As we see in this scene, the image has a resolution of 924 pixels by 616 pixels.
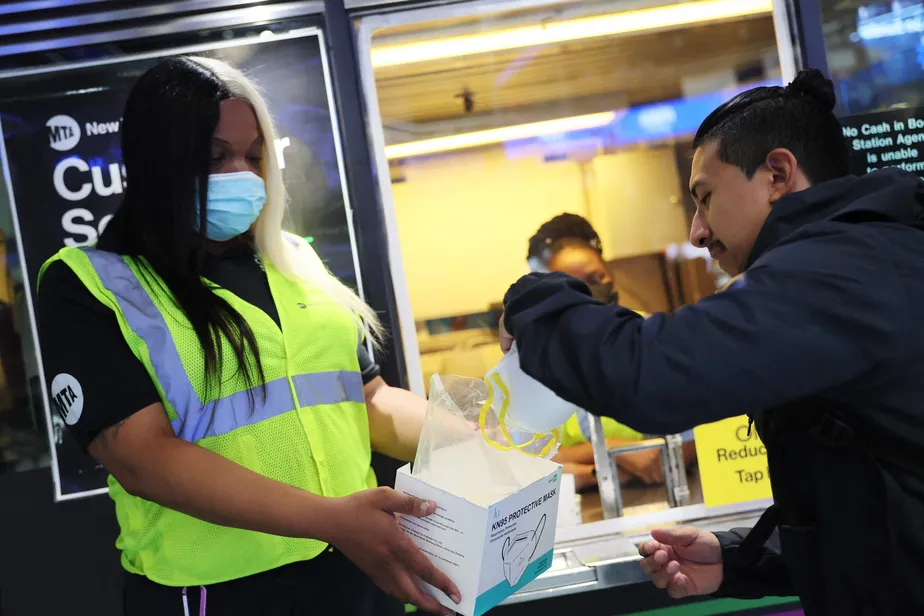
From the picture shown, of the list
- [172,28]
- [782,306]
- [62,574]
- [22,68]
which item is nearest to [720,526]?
[782,306]

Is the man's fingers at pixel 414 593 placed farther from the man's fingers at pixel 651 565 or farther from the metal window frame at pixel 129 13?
the metal window frame at pixel 129 13

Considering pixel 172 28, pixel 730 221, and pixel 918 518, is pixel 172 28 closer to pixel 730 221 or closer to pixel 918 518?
pixel 730 221

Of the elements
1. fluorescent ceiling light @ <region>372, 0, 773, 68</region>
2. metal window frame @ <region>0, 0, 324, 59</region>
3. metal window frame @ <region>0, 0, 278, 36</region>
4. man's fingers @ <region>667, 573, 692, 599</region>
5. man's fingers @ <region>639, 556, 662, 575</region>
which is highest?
metal window frame @ <region>0, 0, 278, 36</region>

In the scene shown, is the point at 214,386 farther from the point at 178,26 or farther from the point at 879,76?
the point at 879,76

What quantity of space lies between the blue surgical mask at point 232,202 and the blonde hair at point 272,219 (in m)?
0.08

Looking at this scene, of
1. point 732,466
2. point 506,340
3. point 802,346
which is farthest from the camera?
point 732,466

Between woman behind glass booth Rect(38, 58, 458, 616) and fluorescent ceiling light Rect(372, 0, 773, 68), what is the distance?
1118 millimetres

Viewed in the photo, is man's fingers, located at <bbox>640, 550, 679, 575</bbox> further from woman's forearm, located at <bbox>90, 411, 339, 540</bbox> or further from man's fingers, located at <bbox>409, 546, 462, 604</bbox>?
woman's forearm, located at <bbox>90, 411, 339, 540</bbox>

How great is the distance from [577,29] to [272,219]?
149 cm

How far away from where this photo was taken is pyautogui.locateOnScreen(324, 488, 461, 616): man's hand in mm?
1220

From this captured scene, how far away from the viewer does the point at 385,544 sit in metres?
1.25

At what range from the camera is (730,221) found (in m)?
1.22

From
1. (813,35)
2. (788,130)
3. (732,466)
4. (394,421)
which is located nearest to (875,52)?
(813,35)

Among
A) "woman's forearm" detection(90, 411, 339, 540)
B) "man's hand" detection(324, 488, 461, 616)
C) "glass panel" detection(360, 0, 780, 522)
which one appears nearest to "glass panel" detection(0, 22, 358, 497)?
"glass panel" detection(360, 0, 780, 522)
